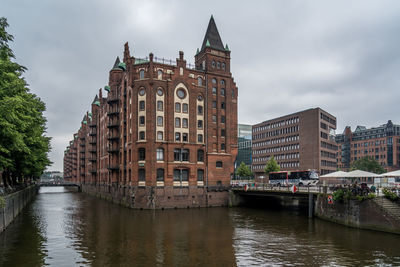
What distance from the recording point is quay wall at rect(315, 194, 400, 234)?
109ft

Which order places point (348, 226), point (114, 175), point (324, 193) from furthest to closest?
point (114, 175), point (324, 193), point (348, 226)

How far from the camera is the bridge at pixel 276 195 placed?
47222mm

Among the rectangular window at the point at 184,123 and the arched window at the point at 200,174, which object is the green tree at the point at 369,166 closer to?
the arched window at the point at 200,174

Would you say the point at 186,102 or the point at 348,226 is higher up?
the point at 186,102

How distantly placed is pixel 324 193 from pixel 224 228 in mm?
13632

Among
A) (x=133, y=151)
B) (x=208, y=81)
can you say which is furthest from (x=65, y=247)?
(x=208, y=81)

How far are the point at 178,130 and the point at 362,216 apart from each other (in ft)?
113

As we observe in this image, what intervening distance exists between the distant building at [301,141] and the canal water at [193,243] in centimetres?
7356

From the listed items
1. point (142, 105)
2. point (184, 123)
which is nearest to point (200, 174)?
point (184, 123)

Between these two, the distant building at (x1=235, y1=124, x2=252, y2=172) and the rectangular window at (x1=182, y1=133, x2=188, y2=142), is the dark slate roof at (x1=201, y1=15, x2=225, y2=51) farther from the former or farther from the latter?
the distant building at (x1=235, y1=124, x2=252, y2=172)

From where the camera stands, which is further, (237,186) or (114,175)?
(114,175)

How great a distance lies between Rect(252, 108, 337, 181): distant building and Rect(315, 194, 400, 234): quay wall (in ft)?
245

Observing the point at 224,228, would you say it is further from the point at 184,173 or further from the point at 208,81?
the point at 208,81

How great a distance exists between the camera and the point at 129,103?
6431cm
